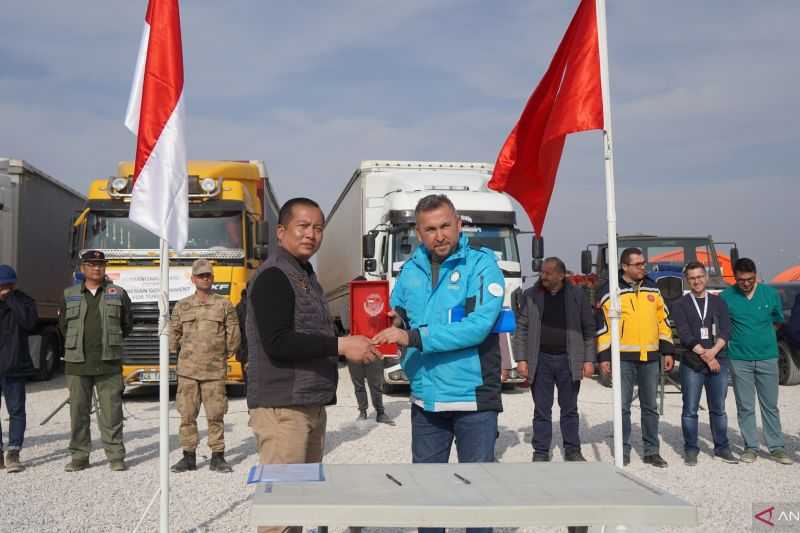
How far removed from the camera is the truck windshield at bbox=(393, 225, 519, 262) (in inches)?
489

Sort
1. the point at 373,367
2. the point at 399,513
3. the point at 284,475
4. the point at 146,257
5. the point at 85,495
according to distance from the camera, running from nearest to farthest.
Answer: the point at 399,513 < the point at 284,475 < the point at 85,495 < the point at 373,367 < the point at 146,257

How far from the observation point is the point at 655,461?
7270 mm

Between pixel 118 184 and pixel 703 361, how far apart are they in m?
8.81

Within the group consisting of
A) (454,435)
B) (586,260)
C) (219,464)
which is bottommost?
(219,464)

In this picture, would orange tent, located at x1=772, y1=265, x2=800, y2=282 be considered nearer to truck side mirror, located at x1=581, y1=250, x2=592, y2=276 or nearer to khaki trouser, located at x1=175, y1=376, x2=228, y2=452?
truck side mirror, located at x1=581, y1=250, x2=592, y2=276

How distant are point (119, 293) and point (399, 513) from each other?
592cm

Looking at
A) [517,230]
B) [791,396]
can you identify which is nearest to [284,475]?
[517,230]

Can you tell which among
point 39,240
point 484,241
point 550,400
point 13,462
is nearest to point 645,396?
point 550,400

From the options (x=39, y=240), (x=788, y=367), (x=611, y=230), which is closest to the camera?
(x=611, y=230)

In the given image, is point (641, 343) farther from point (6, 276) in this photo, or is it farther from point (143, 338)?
point (143, 338)

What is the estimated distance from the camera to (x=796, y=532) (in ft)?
16.9

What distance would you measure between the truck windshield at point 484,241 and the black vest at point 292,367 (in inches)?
348

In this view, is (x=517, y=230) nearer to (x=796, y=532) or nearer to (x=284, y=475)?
(x=796, y=532)

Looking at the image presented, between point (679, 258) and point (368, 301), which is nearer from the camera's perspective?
point (368, 301)
